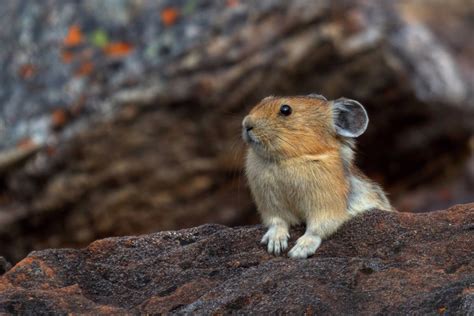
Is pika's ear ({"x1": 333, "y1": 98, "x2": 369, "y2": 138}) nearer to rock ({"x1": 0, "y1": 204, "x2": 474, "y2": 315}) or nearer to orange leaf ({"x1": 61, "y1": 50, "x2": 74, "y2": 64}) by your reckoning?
rock ({"x1": 0, "y1": 204, "x2": 474, "y2": 315})

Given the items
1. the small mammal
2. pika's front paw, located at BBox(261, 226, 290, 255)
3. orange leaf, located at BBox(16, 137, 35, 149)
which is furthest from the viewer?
orange leaf, located at BBox(16, 137, 35, 149)

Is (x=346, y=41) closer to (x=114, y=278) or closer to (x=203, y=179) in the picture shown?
(x=203, y=179)

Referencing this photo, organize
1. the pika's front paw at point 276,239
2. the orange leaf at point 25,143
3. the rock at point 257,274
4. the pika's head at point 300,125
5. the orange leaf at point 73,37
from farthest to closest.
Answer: the orange leaf at point 73,37, the orange leaf at point 25,143, the pika's head at point 300,125, the pika's front paw at point 276,239, the rock at point 257,274

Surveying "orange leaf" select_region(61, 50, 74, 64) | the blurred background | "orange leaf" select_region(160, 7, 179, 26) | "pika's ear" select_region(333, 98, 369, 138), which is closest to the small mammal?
"pika's ear" select_region(333, 98, 369, 138)

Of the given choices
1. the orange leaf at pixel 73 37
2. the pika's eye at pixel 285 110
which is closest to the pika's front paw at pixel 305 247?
the pika's eye at pixel 285 110

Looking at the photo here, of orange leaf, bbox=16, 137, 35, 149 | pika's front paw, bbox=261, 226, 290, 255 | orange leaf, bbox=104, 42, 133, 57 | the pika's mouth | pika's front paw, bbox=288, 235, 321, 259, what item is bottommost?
pika's front paw, bbox=288, 235, 321, 259

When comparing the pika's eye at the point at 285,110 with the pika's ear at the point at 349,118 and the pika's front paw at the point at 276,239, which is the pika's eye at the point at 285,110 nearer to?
the pika's ear at the point at 349,118

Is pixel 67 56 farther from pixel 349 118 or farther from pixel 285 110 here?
pixel 349 118
